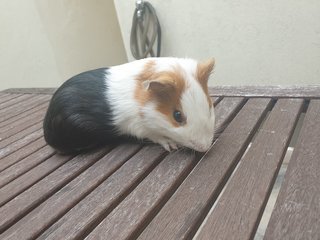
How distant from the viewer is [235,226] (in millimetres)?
668

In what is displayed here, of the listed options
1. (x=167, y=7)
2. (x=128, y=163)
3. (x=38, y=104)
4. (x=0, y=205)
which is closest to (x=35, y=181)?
(x=0, y=205)

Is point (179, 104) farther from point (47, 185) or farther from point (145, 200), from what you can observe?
point (47, 185)

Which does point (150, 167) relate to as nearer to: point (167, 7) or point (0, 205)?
point (0, 205)

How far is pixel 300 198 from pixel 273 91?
0.66 metres

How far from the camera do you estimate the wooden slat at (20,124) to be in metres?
1.46

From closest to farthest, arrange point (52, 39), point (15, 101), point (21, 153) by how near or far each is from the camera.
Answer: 1. point (21, 153)
2. point (15, 101)
3. point (52, 39)

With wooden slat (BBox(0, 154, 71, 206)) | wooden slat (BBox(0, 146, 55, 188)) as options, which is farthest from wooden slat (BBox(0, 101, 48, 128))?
wooden slat (BBox(0, 154, 71, 206))

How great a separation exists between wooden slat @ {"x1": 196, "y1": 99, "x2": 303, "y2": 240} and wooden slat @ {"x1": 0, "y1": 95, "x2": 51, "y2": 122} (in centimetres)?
120

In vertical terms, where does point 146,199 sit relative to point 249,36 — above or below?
above

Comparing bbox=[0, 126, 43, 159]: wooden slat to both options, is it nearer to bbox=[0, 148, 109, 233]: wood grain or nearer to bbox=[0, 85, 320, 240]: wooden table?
bbox=[0, 85, 320, 240]: wooden table

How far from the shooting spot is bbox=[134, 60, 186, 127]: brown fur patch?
933 millimetres

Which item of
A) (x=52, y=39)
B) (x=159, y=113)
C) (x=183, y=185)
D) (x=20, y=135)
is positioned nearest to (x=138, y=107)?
(x=159, y=113)

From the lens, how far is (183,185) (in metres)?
0.85

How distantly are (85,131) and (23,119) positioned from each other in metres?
0.63
